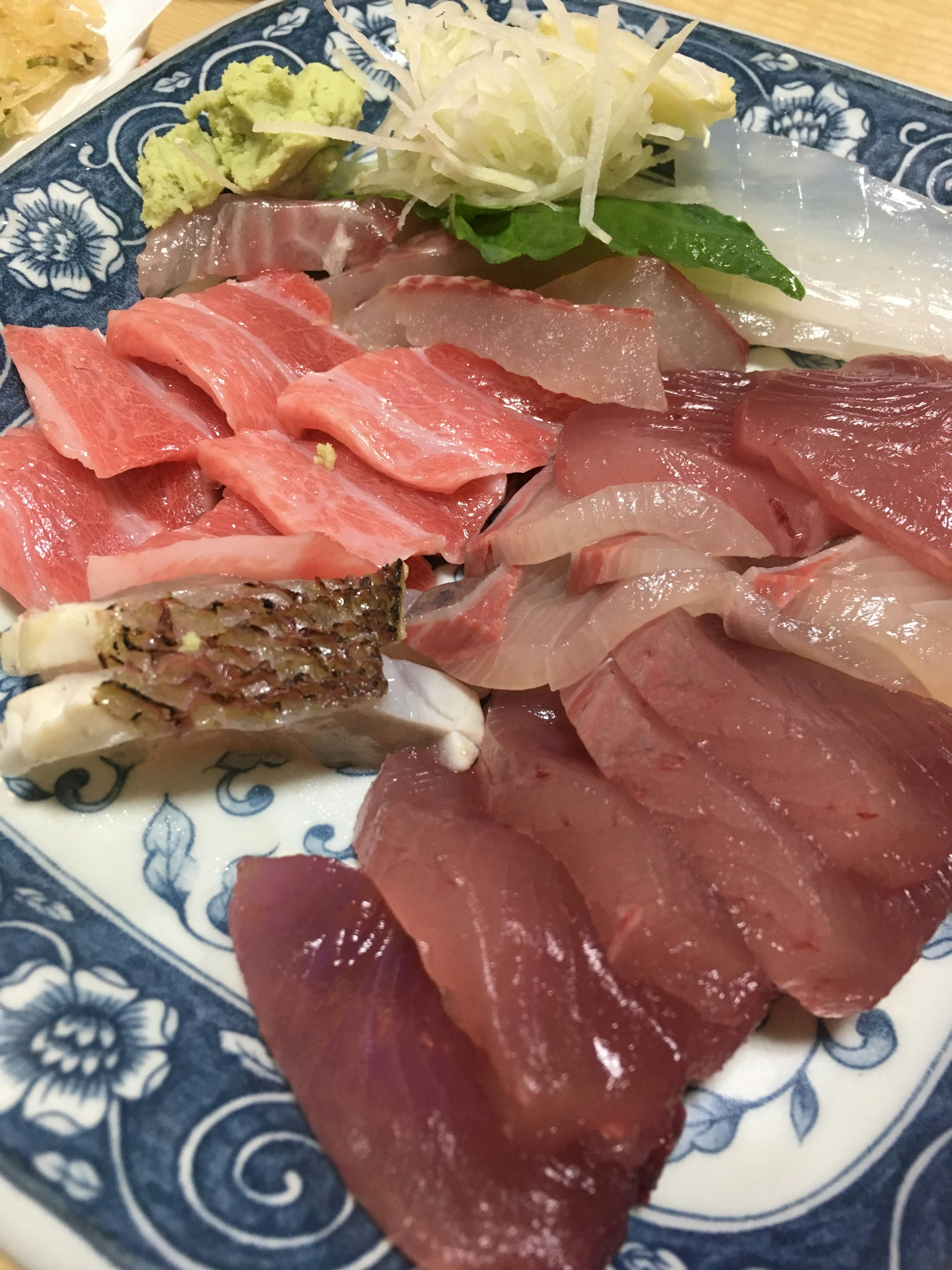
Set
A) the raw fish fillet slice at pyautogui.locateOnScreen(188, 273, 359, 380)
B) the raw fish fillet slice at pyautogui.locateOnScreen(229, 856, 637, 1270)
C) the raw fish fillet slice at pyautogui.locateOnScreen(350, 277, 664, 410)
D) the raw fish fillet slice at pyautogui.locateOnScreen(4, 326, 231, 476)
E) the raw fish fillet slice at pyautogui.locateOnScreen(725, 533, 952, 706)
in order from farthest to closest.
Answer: the raw fish fillet slice at pyautogui.locateOnScreen(188, 273, 359, 380), the raw fish fillet slice at pyautogui.locateOnScreen(350, 277, 664, 410), the raw fish fillet slice at pyautogui.locateOnScreen(4, 326, 231, 476), the raw fish fillet slice at pyautogui.locateOnScreen(725, 533, 952, 706), the raw fish fillet slice at pyautogui.locateOnScreen(229, 856, 637, 1270)

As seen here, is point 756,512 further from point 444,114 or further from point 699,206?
point 444,114

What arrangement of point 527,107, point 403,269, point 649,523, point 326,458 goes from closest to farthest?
point 649,523 < point 326,458 < point 527,107 < point 403,269

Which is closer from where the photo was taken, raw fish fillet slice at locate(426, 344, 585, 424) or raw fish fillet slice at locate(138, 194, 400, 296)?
raw fish fillet slice at locate(426, 344, 585, 424)

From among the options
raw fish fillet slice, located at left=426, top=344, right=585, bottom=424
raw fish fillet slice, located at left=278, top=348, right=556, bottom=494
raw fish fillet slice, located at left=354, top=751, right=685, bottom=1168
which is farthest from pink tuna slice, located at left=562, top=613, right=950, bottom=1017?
raw fish fillet slice, located at left=426, top=344, right=585, bottom=424

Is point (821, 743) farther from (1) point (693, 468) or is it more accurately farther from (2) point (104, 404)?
(2) point (104, 404)

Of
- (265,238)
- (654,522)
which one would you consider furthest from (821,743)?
(265,238)

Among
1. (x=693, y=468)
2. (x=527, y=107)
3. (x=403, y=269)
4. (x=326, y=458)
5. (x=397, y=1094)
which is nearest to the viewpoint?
(x=397, y=1094)

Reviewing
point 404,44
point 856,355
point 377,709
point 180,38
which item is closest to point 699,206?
point 856,355

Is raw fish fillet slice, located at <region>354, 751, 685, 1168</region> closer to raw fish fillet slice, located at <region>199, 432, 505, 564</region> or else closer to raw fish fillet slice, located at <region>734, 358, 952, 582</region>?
raw fish fillet slice, located at <region>199, 432, 505, 564</region>
